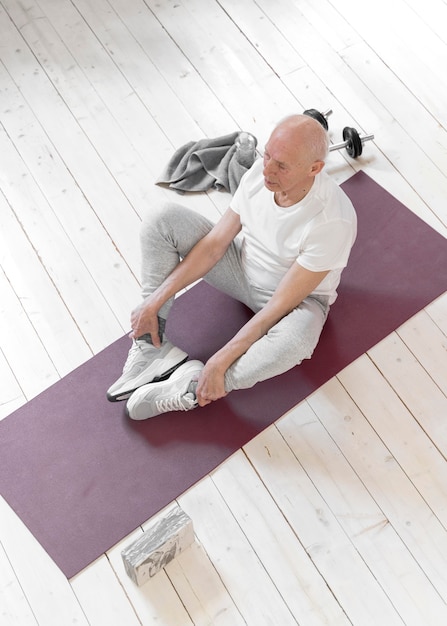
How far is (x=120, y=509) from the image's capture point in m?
2.57

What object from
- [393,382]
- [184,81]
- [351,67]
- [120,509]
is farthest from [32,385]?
[351,67]

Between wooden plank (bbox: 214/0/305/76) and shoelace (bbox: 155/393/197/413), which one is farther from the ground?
wooden plank (bbox: 214/0/305/76)

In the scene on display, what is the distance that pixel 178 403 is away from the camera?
265 centimetres

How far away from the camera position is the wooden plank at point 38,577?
2439 mm

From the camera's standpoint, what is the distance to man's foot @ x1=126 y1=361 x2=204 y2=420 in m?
2.64

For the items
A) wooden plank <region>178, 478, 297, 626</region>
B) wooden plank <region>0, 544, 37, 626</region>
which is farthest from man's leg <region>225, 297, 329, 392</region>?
wooden plank <region>0, 544, 37, 626</region>

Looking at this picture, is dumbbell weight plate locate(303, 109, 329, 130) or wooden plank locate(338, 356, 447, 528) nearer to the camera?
wooden plank locate(338, 356, 447, 528)

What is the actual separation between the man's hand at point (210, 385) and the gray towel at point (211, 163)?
0.83 metres

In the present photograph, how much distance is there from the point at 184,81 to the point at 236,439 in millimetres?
1521

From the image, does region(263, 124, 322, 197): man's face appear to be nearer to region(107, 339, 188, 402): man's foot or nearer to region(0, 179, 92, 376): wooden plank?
region(107, 339, 188, 402): man's foot

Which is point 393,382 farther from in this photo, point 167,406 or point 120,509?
point 120,509

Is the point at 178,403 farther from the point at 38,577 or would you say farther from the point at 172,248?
the point at 38,577

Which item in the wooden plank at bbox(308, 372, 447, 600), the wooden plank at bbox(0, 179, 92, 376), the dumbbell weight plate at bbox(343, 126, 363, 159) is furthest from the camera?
the dumbbell weight plate at bbox(343, 126, 363, 159)

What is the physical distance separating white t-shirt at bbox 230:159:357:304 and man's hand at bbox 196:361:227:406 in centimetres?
31
